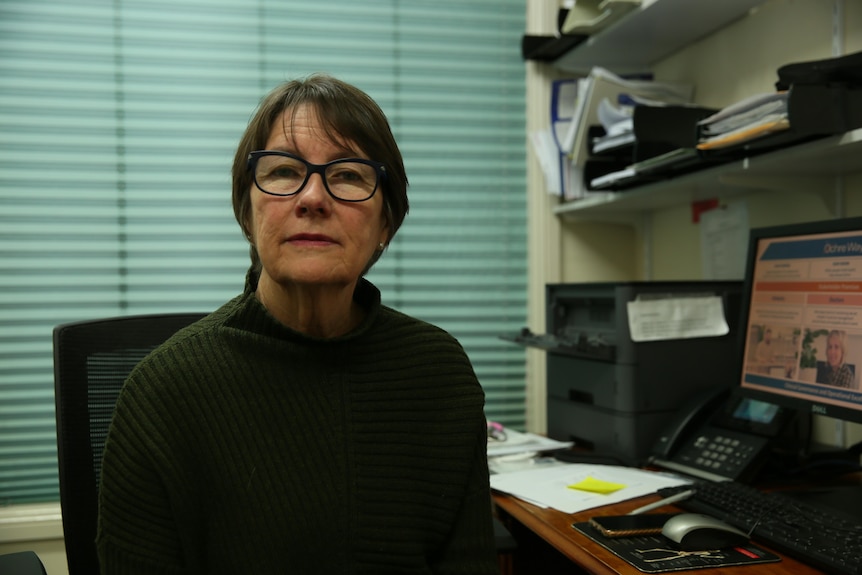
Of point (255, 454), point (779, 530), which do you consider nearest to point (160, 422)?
point (255, 454)

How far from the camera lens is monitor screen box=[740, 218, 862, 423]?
127 centimetres

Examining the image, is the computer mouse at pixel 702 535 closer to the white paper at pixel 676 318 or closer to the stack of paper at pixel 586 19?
the white paper at pixel 676 318

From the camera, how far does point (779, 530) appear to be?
3.72ft

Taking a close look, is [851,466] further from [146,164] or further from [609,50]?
[146,164]

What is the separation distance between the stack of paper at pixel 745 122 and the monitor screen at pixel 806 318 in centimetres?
20

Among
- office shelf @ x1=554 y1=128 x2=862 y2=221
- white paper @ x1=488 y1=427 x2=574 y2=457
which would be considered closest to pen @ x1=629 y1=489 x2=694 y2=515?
white paper @ x1=488 y1=427 x2=574 y2=457

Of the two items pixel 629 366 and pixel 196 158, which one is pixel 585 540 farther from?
pixel 196 158

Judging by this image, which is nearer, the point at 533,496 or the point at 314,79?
the point at 314,79

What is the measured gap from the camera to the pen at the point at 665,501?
1312 mm

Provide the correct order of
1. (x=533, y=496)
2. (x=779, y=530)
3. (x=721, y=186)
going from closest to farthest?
(x=779, y=530) → (x=533, y=496) → (x=721, y=186)

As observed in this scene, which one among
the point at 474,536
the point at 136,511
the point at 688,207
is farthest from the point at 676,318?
the point at 136,511

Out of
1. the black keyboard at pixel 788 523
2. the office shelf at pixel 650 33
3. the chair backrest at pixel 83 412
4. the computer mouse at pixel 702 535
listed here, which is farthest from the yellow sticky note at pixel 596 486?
the office shelf at pixel 650 33

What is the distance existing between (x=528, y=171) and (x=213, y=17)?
1.11 metres

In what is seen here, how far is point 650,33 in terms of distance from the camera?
6.86 ft
